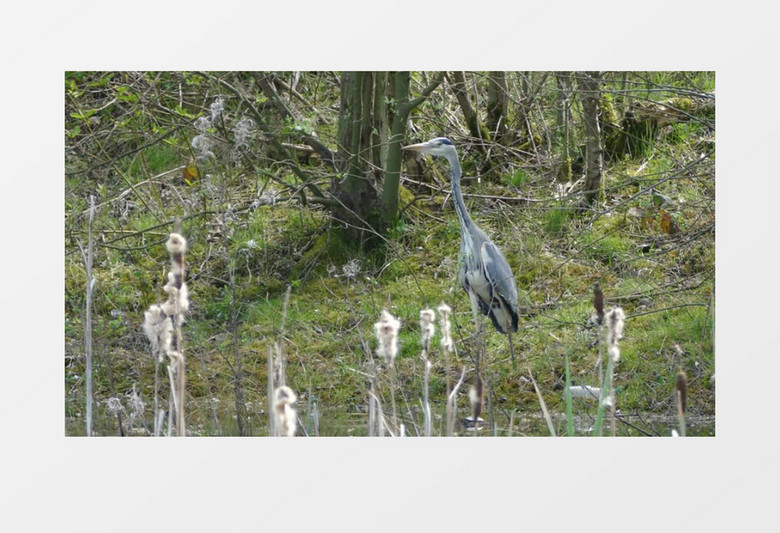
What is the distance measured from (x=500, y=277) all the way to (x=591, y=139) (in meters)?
0.76

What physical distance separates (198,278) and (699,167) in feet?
7.14

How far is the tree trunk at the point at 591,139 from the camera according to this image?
4020 millimetres

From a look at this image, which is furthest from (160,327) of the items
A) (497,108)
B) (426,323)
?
(497,108)

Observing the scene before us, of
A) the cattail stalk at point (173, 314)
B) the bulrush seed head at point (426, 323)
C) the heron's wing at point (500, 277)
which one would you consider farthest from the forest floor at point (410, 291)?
the cattail stalk at point (173, 314)

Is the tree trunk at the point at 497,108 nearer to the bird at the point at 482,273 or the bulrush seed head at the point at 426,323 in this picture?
the bird at the point at 482,273

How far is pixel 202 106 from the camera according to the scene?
4258mm

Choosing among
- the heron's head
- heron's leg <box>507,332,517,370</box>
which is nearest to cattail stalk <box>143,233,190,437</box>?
A: heron's leg <box>507,332,517,370</box>

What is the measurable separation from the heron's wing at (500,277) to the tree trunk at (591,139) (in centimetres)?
46

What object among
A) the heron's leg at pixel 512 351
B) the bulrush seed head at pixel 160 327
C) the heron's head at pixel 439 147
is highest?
the heron's head at pixel 439 147

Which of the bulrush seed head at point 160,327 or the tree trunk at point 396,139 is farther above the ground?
the tree trunk at point 396,139

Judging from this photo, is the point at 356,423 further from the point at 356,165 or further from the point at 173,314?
the point at 173,314
